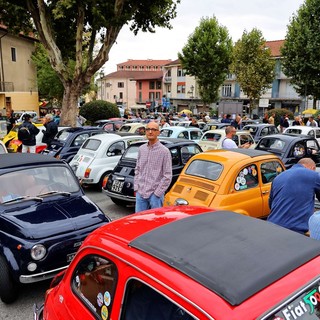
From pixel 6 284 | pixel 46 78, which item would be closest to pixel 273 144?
pixel 6 284

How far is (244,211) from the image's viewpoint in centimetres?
558

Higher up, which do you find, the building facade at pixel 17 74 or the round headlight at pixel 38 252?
the building facade at pixel 17 74

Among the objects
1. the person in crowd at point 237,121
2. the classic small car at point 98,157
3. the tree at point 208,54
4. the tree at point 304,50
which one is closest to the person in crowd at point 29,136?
the classic small car at point 98,157

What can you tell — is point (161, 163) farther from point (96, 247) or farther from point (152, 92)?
point (152, 92)

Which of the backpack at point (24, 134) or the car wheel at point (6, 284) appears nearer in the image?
the car wheel at point (6, 284)

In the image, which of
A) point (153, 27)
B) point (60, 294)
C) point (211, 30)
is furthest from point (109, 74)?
point (60, 294)

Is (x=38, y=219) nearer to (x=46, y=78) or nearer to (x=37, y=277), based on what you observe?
(x=37, y=277)

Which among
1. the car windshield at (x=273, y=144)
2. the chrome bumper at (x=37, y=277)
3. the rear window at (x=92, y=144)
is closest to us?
the chrome bumper at (x=37, y=277)

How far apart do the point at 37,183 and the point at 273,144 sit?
23.6ft

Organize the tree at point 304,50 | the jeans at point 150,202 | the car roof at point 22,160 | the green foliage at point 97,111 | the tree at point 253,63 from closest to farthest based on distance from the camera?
1. the jeans at point 150,202
2. the car roof at point 22,160
3. the tree at point 304,50
4. the green foliage at point 97,111
5. the tree at point 253,63

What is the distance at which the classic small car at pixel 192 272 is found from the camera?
1.62 m

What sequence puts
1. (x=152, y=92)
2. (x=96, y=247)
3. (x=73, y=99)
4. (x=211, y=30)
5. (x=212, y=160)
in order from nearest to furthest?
(x=96, y=247) < (x=212, y=160) < (x=73, y=99) < (x=211, y=30) < (x=152, y=92)

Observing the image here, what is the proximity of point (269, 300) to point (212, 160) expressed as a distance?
15.0 feet

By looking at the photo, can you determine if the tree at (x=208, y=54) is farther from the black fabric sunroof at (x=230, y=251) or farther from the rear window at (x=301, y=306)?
the rear window at (x=301, y=306)
